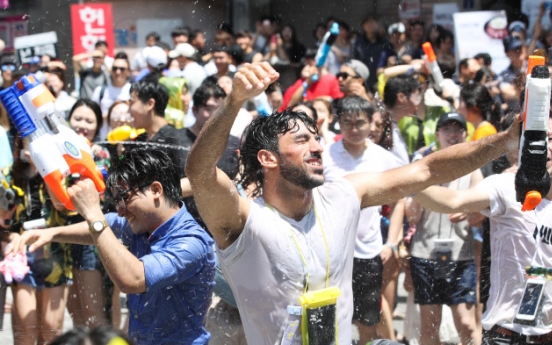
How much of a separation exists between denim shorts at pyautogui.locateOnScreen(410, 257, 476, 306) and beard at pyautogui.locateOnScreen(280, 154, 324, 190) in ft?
7.82

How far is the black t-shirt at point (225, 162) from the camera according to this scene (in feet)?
15.8

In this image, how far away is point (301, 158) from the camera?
3156 millimetres

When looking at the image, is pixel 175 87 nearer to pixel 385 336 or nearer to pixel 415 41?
pixel 385 336

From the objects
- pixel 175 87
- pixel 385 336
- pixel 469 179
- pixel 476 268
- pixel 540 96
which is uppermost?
pixel 540 96

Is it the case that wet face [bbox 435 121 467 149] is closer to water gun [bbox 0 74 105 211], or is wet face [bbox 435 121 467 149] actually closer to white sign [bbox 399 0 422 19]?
water gun [bbox 0 74 105 211]

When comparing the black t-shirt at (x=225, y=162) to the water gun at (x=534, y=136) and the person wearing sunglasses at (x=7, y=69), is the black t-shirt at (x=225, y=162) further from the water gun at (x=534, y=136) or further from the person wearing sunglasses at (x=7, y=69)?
the person wearing sunglasses at (x=7, y=69)

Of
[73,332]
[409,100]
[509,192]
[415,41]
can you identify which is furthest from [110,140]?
[415,41]

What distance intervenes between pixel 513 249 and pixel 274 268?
5.23 ft

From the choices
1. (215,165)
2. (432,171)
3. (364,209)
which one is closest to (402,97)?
(364,209)

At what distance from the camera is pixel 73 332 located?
1802mm

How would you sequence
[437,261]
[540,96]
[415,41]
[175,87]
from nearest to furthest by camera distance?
1. [540,96]
2. [437,261]
3. [175,87]
4. [415,41]

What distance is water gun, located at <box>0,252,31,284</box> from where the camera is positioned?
4.74 m

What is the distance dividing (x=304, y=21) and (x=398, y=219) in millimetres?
9613

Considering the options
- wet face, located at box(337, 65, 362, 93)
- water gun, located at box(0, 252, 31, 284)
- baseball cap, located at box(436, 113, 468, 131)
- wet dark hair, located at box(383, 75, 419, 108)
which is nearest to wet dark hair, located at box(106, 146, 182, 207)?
water gun, located at box(0, 252, 31, 284)
